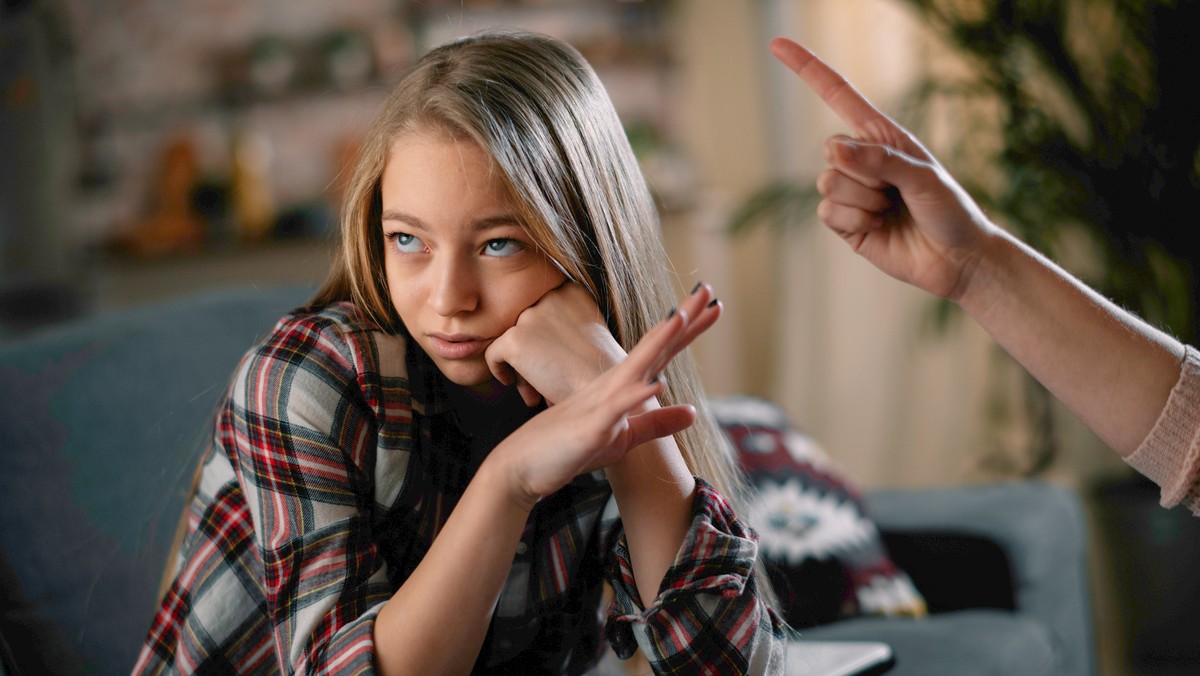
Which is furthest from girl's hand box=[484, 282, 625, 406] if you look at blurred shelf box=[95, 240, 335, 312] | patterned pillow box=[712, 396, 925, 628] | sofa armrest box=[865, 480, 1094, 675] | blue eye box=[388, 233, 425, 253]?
blurred shelf box=[95, 240, 335, 312]

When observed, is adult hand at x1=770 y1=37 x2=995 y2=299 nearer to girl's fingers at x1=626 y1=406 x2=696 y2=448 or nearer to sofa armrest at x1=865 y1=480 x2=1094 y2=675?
girl's fingers at x1=626 y1=406 x2=696 y2=448

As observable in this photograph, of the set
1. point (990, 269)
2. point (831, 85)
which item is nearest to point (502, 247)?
point (831, 85)

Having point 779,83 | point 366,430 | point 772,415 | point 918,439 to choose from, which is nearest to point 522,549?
point 366,430

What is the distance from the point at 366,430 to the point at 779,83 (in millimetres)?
2912

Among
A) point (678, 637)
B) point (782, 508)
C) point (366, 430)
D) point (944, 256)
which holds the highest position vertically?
point (944, 256)

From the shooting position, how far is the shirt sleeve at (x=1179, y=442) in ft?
3.29

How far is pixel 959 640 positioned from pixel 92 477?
1153 millimetres

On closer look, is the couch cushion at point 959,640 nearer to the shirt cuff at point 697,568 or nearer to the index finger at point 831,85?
the shirt cuff at point 697,568

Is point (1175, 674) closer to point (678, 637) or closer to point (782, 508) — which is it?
point (782, 508)

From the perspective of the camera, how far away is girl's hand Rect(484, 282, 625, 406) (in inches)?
35.2

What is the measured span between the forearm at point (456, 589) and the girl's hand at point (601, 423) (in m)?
0.02

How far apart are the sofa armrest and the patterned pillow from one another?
0.11 meters

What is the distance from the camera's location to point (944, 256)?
0.98 m

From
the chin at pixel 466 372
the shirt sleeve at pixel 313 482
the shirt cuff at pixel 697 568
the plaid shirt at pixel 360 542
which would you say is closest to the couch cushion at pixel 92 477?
the plaid shirt at pixel 360 542
